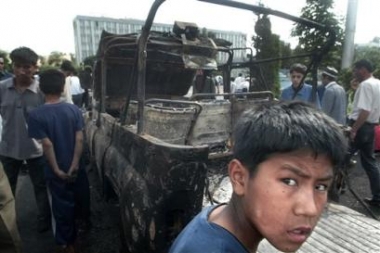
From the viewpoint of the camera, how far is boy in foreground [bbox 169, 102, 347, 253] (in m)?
0.86

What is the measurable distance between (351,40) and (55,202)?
32.2 ft

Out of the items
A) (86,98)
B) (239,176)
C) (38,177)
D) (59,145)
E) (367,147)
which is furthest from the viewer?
(86,98)

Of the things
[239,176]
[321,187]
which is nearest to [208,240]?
[239,176]

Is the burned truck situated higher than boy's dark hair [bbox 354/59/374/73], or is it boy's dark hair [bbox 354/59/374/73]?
boy's dark hair [bbox 354/59/374/73]

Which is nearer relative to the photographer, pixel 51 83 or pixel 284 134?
pixel 284 134

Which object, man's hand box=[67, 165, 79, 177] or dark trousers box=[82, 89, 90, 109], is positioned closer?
man's hand box=[67, 165, 79, 177]

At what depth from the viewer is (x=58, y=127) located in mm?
2982

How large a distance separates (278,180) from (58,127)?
2.52m

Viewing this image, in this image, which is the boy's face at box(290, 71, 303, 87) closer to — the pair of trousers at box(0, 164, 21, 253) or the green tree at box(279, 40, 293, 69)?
the pair of trousers at box(0, 164, 21, 253)

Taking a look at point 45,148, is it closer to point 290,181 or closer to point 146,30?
point 146,30

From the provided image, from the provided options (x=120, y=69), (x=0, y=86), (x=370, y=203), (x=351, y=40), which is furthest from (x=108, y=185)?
(x=351, y=40)

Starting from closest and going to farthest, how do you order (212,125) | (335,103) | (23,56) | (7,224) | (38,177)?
(7,224)
(23,56)
(212,125)
(38,177)
(335,103)

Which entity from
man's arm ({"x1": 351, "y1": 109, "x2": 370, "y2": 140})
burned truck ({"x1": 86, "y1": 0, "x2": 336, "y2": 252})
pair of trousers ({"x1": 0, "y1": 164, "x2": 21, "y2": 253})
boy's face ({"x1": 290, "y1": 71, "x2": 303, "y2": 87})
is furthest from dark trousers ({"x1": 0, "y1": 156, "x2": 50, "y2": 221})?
man's arm ({"x1": 351, "y1": 109, "x2": 370, "y2": 140})

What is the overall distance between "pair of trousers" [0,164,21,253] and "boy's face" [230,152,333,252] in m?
2.05
